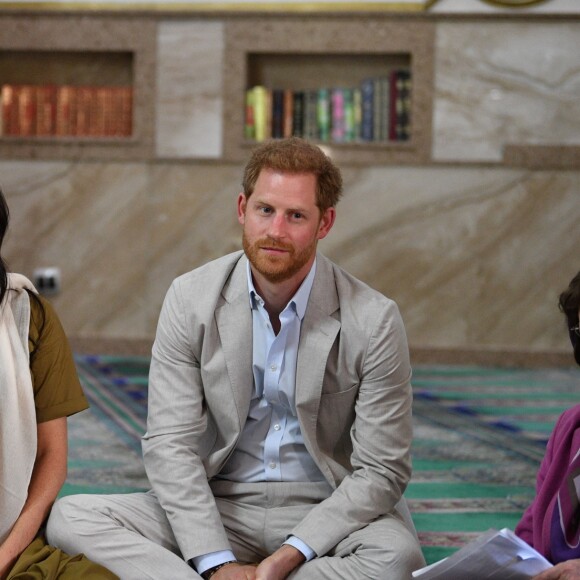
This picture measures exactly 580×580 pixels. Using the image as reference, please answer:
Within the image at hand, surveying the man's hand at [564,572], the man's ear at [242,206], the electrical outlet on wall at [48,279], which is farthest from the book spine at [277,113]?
the man's hand at [564,572]

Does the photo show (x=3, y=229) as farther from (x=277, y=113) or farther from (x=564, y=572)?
(x=277, y=113)

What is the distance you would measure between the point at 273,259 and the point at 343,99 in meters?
4.47

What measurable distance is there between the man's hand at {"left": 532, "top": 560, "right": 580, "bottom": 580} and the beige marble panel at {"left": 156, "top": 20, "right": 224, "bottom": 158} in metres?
4.91

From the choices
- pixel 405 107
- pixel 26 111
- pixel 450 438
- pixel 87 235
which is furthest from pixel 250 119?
pixel 450 438

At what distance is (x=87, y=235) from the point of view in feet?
21.9

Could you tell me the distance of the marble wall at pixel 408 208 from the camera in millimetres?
6375

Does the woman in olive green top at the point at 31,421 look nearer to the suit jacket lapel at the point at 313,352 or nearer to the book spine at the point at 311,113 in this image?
the suit jacket lapel at the point at 313,352

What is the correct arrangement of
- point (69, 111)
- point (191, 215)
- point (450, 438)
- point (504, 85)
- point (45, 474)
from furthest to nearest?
point (69, 111), point (191, 215), point (504, 85), point (450, 438), point (45, 474)

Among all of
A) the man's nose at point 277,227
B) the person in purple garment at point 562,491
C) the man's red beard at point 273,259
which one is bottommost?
the person in purple garment at point 562,491

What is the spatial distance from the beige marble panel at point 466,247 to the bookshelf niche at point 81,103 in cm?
143

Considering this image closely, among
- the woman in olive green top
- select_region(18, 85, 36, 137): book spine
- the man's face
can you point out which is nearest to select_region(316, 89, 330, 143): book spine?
select_region(18, 85, 36, 137): book spine

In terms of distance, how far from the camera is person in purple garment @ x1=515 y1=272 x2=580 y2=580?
201cm

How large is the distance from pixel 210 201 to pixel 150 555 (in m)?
4.53

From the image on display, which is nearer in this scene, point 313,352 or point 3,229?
point 3,229
